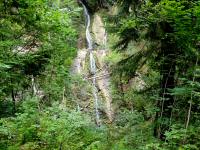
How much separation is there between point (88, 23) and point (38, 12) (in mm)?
14978

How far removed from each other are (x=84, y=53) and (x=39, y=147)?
16619 mm

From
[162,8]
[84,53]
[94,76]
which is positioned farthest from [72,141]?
[84,53]

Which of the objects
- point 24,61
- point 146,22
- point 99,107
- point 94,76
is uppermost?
point 146,22

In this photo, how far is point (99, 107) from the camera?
1994 centimetres

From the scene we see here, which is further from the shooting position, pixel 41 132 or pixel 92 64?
pixel 92 64

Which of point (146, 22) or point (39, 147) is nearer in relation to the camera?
point (39, 147)

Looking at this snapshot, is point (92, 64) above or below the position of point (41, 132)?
below

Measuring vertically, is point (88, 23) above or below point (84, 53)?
above

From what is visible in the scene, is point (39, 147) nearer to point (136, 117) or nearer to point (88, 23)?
point (136, 117)

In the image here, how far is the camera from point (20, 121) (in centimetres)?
734

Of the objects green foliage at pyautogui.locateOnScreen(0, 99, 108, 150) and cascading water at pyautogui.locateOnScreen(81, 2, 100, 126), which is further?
cascading water at pyautogui.locateOnScreen(81, 2, 100, 126)

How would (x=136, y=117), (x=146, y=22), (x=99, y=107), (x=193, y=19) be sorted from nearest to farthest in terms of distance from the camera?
1. (x=193, y=19)
2. (x=146, y=22)
3. (x=136, y=117)
4. (x=99, y=107)

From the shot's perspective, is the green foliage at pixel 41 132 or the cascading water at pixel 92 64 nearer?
the green foliage at pixel 41 132

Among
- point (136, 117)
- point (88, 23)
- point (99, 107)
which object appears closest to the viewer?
point (136, 117)
